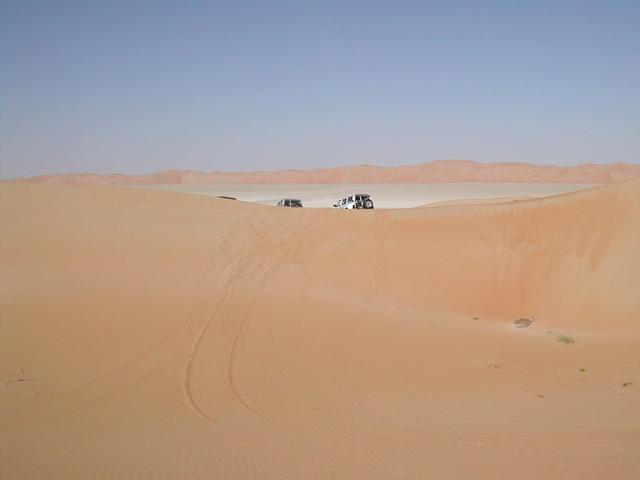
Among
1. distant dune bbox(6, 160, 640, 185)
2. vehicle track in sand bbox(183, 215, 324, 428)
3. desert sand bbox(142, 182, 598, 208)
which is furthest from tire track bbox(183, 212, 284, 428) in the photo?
distant dune bbox(6, 160, 640, 185)

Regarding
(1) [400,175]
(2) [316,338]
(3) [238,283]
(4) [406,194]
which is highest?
(1) [400,175]

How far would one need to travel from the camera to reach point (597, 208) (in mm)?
16031

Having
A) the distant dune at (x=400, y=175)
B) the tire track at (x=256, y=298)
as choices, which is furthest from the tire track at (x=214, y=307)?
the distant dune at (x=400, y=175)

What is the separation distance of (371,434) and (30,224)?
13.5m

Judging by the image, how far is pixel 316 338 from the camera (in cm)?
1219

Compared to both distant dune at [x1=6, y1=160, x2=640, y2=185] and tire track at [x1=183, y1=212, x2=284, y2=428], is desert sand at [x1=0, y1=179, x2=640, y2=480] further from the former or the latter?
distant dune at [x1=6, y1=160, x2=640, y2=185]

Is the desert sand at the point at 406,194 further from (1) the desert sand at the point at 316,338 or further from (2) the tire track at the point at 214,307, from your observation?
(2) the tire track at the point at 214,307

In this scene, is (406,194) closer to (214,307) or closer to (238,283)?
(238,283)

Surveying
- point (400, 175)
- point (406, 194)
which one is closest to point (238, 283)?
point (406, 194)

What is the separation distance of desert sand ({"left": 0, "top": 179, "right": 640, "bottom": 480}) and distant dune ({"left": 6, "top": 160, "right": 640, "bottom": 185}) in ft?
400

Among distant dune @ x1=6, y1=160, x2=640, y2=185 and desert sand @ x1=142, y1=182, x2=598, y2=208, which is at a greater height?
distant dune @ x1=6, y1=160, x2=640, y2=185

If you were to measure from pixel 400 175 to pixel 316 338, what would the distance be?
15035 cm

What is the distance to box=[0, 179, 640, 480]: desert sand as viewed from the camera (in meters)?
6.52

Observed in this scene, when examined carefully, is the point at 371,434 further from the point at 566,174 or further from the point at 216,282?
the point at 566,174
